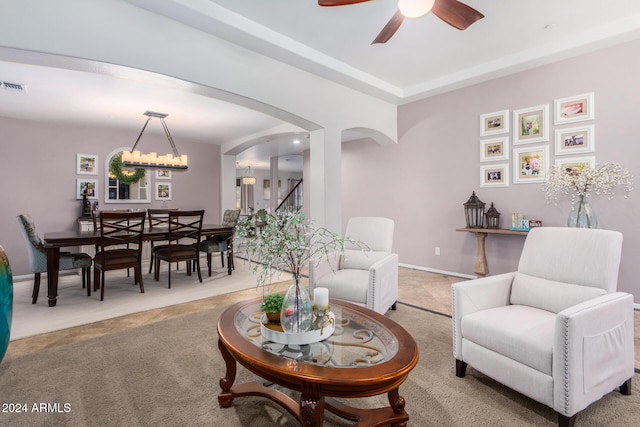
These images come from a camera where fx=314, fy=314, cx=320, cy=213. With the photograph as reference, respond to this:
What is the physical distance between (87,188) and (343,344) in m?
6.23

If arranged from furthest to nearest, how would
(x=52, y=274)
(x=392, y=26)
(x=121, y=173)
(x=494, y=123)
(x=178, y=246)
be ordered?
(x=121, y=173) → (x=178, y=246) → (x=494, y=123) → (x=52, y=274) → (x=392, y=26)

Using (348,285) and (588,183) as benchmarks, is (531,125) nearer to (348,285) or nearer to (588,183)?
(588,183)

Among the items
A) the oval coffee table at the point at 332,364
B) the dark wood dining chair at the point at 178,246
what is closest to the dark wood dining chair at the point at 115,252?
the dark wood dining chair at the point at 178,246

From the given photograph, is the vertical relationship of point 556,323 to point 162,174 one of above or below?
below

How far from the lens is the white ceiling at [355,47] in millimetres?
2879

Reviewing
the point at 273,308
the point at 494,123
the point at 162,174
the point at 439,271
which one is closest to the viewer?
the point at 273,308

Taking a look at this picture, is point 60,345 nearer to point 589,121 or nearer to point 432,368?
point 432,368

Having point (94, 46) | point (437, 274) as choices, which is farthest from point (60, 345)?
point (437, 274)

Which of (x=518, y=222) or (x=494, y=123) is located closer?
(x=518, y=222)

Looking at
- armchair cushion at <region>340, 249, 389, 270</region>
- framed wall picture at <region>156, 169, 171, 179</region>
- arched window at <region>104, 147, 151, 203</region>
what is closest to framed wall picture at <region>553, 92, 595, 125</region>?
armchair cushion at <region>340, 249, 389, 270</region>

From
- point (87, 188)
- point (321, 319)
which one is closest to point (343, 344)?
point (321, 319)

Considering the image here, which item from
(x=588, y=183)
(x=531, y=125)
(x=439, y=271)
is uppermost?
(x=531, y=125)

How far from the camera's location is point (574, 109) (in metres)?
3.62

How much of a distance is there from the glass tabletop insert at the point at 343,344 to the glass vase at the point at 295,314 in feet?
0.28
